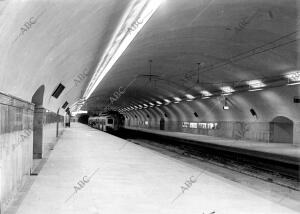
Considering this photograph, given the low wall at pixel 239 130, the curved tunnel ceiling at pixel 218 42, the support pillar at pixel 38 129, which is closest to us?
the support pillar at pixel 38 129

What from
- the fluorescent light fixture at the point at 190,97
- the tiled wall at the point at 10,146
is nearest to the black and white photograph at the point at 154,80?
the tiled wall at the point at 10,146

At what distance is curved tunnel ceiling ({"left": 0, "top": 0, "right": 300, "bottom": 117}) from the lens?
21.6 ft

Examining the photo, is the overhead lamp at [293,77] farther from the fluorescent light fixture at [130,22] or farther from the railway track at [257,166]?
the fluorescent light fixture at [130,22]

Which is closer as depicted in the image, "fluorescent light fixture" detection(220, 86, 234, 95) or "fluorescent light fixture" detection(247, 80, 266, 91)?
"fluorescent light fixture" detection(247, 80, 266, 91)

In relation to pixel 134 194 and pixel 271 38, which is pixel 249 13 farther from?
pixel 134 194

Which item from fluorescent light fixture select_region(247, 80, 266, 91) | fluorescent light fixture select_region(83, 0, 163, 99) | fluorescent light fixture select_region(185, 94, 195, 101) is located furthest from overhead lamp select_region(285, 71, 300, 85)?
fluorescent light fixture select_region(185, 94, 195, 101)

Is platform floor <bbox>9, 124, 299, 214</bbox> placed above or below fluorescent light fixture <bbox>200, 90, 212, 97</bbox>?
below

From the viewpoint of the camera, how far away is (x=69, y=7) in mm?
7246

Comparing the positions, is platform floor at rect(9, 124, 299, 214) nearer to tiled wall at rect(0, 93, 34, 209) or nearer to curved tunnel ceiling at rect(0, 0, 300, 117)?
tiled wall at rect(0, 93, 34, 209)

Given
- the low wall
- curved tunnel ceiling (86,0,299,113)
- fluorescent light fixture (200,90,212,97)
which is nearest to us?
curved tunnel ceiling (86,0,299,113)

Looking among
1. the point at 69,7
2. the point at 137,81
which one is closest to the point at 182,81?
the point at 137,81

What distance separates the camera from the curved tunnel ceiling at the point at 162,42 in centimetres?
659

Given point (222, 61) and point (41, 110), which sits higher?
point (222, 61)

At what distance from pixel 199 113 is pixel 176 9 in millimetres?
27546
